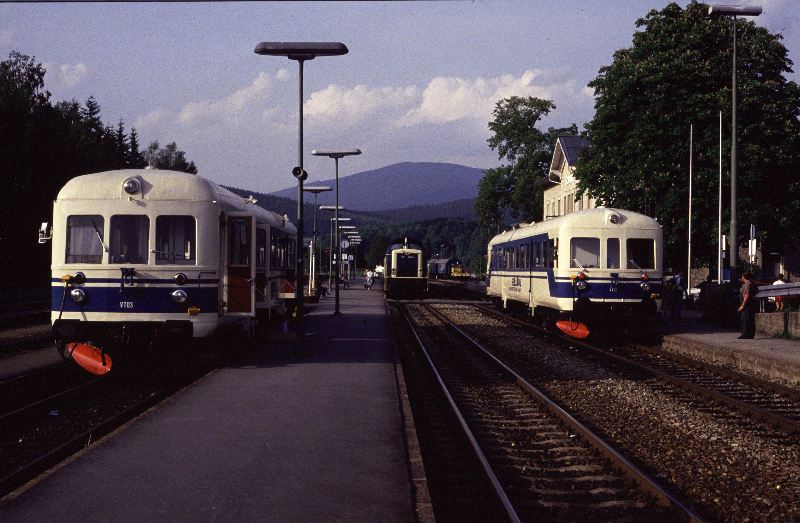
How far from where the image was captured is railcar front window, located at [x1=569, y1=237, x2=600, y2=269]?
22500 millimetres

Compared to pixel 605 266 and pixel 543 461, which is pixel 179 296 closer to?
pixel 543 461

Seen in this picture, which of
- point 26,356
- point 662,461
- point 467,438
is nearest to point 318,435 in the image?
point 467,438

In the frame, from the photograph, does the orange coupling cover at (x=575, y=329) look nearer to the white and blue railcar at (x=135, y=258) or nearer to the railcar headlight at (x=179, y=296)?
the white and blue railcar at (x=135, y=258)

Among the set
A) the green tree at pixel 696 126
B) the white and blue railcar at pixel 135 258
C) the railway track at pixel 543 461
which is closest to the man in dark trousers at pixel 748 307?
the railway track at pixel 543 461

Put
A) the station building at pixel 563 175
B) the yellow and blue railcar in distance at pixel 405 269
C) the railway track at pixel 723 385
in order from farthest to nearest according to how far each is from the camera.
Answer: the station building at pixel 563 175
the yellow and blue railcar in distance at pixel 405 269
the railway track at pixel 723 385

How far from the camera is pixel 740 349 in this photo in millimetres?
18625

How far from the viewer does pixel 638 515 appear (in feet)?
23.4

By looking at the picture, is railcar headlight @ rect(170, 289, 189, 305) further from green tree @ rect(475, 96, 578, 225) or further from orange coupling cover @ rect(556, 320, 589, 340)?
green tree @ rect(475, 96, 578, 225)

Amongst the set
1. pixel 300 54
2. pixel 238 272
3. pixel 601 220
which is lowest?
pixel 238 272

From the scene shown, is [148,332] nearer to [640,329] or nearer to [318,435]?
[318,435]

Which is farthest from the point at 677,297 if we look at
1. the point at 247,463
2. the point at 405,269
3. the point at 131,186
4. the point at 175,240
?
the point at 405,269

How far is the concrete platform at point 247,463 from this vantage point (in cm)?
651

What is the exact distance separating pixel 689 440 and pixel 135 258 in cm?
858

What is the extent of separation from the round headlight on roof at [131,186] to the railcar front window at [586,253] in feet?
36.4
